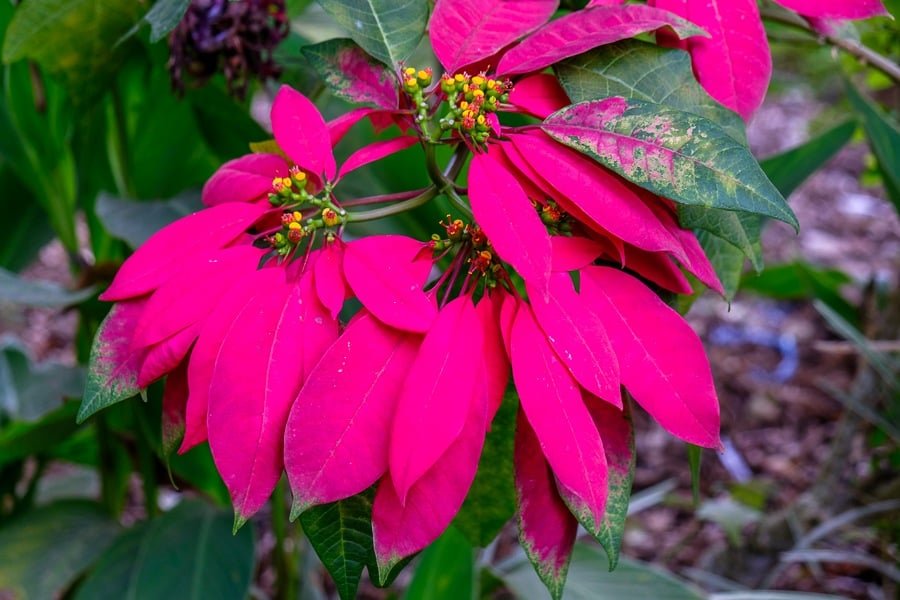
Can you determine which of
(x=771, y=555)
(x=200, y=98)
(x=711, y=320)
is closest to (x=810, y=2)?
(x=200, y=98)

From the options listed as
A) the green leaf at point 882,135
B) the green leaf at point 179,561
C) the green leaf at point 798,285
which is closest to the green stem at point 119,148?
the green leaf at point 179,561

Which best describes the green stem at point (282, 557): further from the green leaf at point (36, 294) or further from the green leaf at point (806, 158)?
the green leaf at point (806, 158)

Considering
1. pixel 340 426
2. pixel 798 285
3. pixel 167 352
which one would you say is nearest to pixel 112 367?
pixel 167 352

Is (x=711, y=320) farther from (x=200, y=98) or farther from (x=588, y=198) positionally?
(x=588, y=198)

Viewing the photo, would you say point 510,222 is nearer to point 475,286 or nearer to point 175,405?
point 475,286

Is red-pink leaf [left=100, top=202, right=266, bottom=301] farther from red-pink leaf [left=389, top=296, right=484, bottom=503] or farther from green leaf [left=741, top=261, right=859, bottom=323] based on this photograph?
green leaf [left=741, top=261, right=859, bottom=323]

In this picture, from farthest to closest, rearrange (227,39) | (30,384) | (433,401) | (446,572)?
1. (30,384)
2. (446,572)
3. (227,39)
4. (433,401)

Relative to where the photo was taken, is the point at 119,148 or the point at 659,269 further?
the point at 119,148
